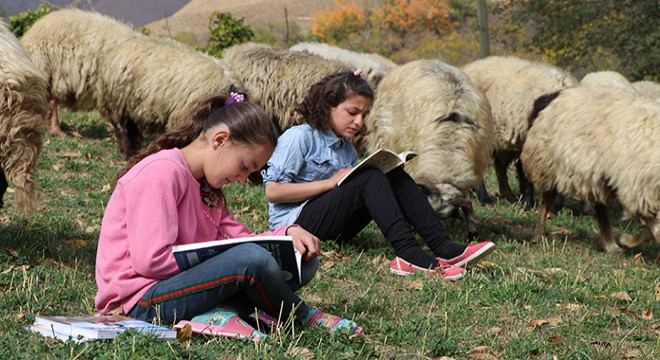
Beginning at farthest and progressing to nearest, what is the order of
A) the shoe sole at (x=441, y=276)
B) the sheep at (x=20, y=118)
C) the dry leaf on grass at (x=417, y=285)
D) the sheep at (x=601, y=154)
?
the sheep at (x=601, y=154), the shoe sole at (x=441, y=276), the dry leaf on grass at (x=417, y=285), the sheep at (x=20, y=118)

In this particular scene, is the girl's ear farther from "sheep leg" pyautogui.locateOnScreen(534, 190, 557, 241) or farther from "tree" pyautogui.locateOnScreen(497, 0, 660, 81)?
"tree" pyautogui.locateOnScreen(497, 0, 660, 81)

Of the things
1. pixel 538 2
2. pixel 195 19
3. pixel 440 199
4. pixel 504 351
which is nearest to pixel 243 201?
pixel 440 199

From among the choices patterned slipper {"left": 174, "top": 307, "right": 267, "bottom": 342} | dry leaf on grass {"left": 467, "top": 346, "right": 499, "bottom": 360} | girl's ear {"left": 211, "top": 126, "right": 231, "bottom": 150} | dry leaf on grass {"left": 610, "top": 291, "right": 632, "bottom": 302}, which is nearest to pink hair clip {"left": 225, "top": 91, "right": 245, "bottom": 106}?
girl's ear {"left": 211, "top": 126, "right": 231, "bottom": 150}

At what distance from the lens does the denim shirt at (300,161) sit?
5938 mm

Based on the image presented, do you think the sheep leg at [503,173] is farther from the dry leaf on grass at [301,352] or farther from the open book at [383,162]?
the dry leaf on grass at [301,352]

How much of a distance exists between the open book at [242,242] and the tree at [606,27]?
1492 cm

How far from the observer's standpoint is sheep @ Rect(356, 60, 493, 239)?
7.29m

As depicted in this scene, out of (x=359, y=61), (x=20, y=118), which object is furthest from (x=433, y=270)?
(x=359, y=61)

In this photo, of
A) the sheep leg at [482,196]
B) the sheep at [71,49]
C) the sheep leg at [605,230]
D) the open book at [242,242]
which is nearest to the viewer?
the open book at [242,242]

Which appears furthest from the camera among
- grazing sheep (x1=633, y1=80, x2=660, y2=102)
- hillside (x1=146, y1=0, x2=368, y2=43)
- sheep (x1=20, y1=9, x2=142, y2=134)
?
hillside (x1=146, y1=0, x2=368, y2=43)

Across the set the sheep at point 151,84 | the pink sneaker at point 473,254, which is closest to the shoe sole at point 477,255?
the pink sneaker at point 473,254

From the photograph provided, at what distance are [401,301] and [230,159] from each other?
68.1 inches

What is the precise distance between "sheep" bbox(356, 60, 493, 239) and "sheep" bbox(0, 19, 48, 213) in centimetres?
329

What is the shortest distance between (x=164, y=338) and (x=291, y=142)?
267 centimetres
